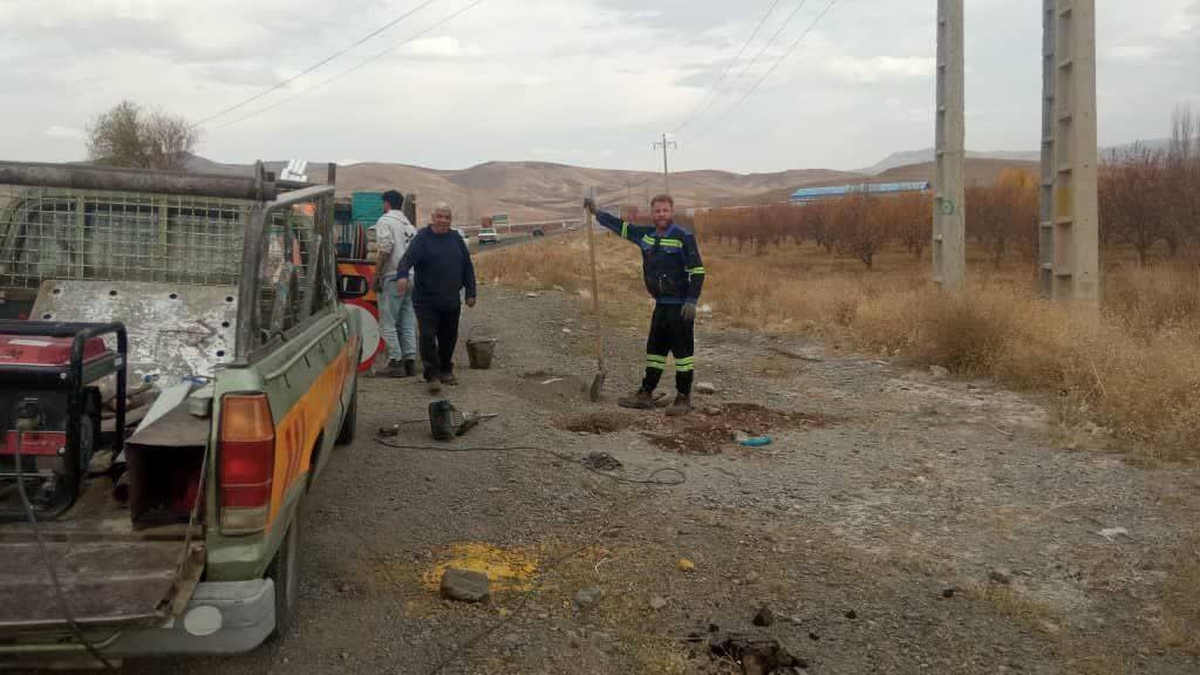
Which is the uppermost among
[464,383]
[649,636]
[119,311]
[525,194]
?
[525,194]

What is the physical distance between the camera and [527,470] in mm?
6379

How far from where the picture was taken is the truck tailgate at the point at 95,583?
276 centimetres

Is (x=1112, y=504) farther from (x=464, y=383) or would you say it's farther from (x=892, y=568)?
(x=464, y=383)

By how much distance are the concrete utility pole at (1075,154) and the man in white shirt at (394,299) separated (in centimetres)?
781

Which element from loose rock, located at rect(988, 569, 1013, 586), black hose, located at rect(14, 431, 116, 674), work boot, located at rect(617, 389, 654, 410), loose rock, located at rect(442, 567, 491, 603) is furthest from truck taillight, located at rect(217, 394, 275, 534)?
work boot, located at rect(617, 389, 654, 410)

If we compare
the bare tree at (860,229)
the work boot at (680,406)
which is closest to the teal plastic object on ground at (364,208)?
the work boot at (680,406)

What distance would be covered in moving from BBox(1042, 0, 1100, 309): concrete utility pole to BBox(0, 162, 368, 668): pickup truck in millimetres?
10115

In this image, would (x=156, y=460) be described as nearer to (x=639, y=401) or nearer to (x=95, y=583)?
(x=95, y=583)

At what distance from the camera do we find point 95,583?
2.91 meters

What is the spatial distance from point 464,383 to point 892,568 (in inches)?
212

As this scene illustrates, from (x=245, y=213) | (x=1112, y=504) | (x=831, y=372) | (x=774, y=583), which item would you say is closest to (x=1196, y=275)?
(x=831, y=372)

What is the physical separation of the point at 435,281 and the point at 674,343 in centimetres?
221

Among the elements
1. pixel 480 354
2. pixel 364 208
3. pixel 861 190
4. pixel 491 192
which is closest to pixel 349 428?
pixel 480 354

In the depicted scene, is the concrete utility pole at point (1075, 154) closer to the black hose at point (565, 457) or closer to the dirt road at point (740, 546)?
the dirt road at point (740, 546)
